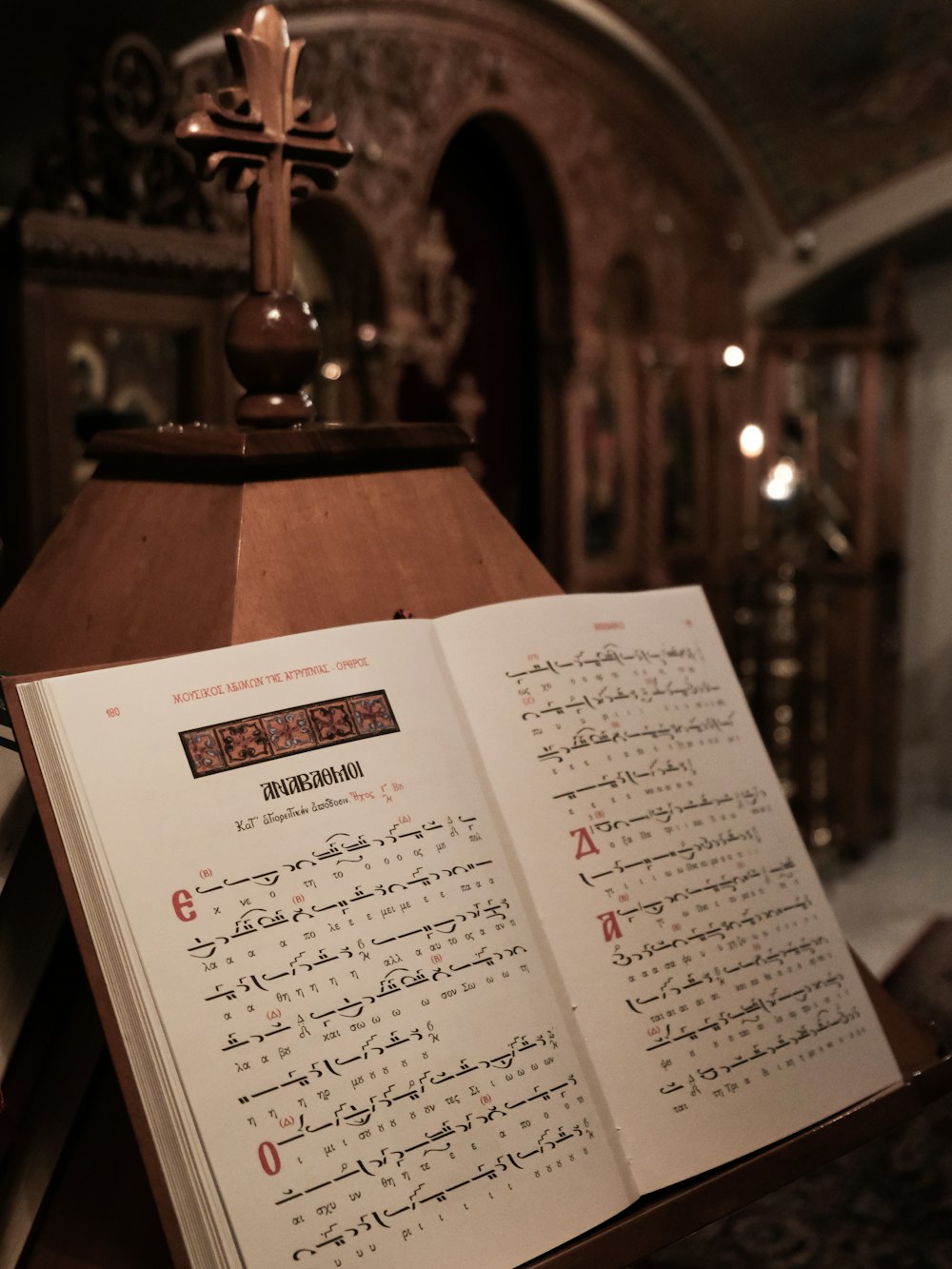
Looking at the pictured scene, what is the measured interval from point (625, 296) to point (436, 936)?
16.8ft

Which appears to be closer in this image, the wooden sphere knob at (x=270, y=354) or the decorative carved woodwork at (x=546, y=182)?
the wooden sphere knob at (x=270, y=354)

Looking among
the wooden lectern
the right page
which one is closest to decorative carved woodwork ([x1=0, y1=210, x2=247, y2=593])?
the wooden lectern

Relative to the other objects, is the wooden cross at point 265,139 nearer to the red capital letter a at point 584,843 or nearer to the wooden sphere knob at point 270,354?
the wooden sphere knob at point 270,354

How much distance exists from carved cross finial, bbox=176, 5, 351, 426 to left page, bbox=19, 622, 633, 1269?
325 millimetres

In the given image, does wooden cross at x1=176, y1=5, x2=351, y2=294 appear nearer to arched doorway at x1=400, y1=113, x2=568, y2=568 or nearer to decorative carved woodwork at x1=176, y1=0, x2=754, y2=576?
decorative carved woodwork at x1=176, y1=0, x2=754, y2=576

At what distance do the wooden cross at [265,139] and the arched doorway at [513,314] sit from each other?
3698mm

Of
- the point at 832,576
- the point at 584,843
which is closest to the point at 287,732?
the point at 584,843

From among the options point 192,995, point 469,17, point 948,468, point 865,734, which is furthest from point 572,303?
point 192,995

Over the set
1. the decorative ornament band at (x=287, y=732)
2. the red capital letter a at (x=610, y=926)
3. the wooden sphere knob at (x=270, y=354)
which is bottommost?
the red capital letter a at (x=610, y=926)

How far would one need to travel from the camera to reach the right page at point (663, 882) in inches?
37.0

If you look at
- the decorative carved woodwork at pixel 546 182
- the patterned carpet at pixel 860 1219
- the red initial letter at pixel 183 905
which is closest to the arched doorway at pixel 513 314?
the decorative carved woodwork at pixel 546 182

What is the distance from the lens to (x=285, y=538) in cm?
107

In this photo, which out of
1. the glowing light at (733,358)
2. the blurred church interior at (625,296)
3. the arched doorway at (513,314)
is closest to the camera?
the blurred church interior at (625,296)

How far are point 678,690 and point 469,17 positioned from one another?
4.00 m
